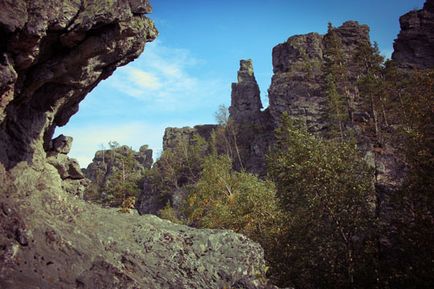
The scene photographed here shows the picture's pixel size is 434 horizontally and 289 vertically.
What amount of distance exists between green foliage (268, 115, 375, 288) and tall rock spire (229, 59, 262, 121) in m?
68.5

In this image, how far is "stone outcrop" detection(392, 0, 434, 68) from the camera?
7906 cm

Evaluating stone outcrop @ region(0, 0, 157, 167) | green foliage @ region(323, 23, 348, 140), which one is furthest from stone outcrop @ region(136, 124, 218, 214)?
stone outcrop @ region(0, 0, 157, 167)

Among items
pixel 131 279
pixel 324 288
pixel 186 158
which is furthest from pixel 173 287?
pixel 186 158

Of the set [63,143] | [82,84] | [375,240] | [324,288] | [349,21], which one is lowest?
[324,288]

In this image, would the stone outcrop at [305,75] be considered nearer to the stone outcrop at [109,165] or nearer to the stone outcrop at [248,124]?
the stone outcrop at [248,124]

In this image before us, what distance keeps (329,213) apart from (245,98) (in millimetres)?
75688

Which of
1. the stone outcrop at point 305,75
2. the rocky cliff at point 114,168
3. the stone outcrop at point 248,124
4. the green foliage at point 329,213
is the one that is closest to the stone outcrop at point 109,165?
the rocky cliff at point 114,168

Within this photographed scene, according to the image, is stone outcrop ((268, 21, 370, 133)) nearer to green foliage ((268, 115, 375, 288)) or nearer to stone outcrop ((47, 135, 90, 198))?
green foliage ((268, 115, 375, 288))

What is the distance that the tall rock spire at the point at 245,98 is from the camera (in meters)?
95.5

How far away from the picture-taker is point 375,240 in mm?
23250

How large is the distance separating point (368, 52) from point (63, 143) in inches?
2266

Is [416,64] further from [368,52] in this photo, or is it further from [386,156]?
[386,156]

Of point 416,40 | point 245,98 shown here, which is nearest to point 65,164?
point 245,98

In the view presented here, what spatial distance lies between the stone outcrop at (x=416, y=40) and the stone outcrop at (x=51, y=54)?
3032 inches
